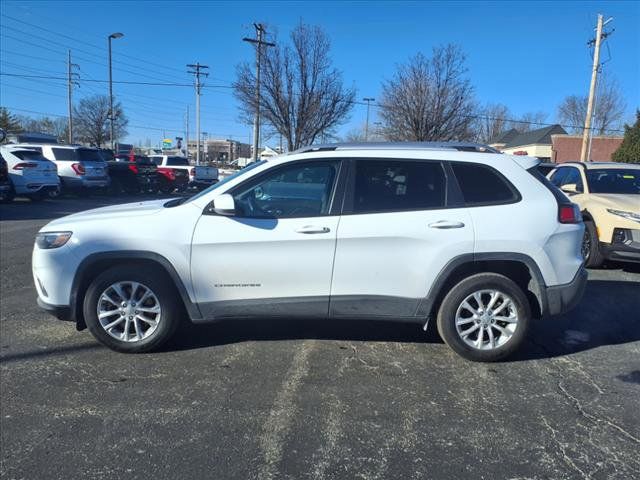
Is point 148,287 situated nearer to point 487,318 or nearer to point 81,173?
point 487,318

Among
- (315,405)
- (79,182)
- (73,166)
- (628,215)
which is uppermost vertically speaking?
(73,166)

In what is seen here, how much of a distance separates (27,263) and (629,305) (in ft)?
27.4

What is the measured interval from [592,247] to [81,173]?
54.4 ft

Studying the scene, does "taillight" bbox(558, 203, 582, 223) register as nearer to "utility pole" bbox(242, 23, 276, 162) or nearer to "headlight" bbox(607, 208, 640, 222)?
"headlight" bbox(607, 208, 640, 222)

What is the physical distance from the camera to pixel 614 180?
8.58 m

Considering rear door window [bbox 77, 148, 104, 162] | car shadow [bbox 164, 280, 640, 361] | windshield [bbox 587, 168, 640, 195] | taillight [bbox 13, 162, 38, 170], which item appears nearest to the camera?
car shadow [bbox 164, 280, 640, 361]

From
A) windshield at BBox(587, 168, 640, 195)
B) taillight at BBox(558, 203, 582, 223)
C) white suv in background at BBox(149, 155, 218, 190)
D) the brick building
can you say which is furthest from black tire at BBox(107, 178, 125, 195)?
the brick building

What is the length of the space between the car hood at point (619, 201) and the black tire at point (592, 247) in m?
0.37

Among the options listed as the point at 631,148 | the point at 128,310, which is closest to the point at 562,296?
the point at 128,310

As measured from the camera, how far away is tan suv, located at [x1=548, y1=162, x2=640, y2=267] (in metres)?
7.34

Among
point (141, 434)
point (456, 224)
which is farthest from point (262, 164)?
point (141, 434)

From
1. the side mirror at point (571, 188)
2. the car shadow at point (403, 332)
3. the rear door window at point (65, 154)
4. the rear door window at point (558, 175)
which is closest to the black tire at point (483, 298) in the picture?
the car shadow at point (403, 332)

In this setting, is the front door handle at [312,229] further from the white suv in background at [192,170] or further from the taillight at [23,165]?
the white suv in background at [192,170]

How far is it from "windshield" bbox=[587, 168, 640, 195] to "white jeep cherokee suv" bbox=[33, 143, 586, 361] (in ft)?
15.7
